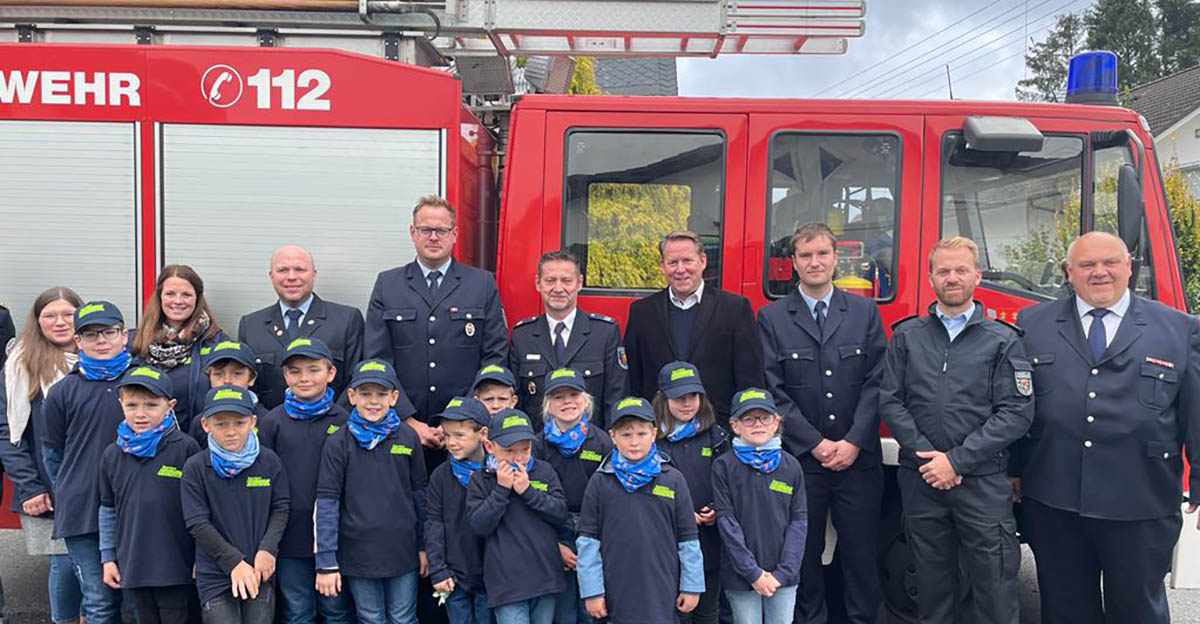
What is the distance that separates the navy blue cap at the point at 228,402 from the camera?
3.29 meters

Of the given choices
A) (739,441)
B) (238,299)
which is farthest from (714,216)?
(238,299)

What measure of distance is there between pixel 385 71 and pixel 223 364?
5.00 feet

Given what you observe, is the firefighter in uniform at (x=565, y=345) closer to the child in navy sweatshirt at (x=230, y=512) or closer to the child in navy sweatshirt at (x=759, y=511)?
the child in navy sweatshirt at (x=759, y=511)

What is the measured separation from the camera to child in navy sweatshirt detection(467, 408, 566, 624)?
3244mm

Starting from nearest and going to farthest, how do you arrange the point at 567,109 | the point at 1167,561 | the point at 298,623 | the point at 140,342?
the point at 1167,561 → the point at 298,623 → the point at 140,342 → the point at 567,109

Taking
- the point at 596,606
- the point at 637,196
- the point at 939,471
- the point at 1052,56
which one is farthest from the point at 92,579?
the point at 1052,56

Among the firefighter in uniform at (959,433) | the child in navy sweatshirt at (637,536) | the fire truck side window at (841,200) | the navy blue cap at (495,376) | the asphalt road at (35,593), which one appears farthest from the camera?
the asphalt road at (35,593)

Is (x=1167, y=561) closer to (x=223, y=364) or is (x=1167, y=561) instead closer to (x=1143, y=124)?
(x=1143, y=124)

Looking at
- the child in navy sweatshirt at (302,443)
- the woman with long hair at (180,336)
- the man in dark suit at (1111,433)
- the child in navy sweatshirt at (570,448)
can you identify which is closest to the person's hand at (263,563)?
the child in navy sweatshirt at (302,443)

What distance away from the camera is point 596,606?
128 inches

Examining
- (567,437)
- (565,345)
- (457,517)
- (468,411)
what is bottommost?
(457,517)

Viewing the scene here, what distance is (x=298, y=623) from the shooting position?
11.8ft

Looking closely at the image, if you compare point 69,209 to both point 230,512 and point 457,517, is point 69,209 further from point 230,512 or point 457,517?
point 457,517

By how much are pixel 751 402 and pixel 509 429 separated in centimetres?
94
